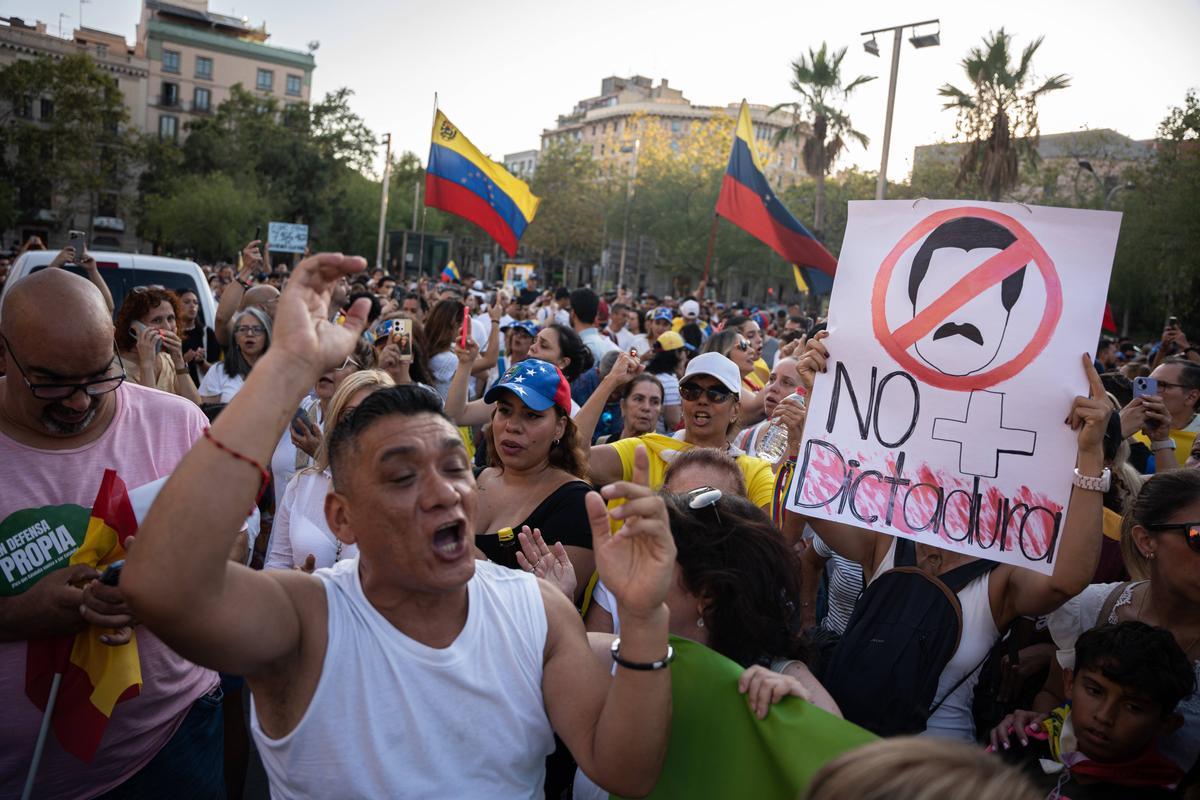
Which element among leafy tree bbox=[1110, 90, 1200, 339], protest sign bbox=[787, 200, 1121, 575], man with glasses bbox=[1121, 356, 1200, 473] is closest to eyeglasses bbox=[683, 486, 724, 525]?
protest sign bbox=[787, 200, 1121, 575]

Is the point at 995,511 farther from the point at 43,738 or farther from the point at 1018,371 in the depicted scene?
the point at 43,738

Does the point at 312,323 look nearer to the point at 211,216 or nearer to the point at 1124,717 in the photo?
the point at 1124,717

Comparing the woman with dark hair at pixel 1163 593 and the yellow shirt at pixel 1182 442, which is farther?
the yellow shirt at pixel 1182 442

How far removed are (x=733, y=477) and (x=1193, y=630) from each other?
4.90ft

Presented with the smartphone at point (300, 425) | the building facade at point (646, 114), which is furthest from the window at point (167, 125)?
the smartphone at point (300, 425)

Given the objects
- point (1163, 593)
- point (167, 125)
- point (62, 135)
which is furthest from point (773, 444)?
point (167, 125)

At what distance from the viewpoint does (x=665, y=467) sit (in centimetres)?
413

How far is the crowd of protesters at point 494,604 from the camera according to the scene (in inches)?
65.4

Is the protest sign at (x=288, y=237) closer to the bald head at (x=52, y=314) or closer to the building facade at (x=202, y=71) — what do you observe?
the bald head at (x=52, y=314)

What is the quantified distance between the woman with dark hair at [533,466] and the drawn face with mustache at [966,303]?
55.0 inches

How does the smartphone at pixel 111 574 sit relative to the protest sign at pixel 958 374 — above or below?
below

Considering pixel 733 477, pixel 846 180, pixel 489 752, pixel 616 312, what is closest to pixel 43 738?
pixel 489 752

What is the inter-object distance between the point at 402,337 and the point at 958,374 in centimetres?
344

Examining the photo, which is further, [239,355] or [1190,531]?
[239,355]
